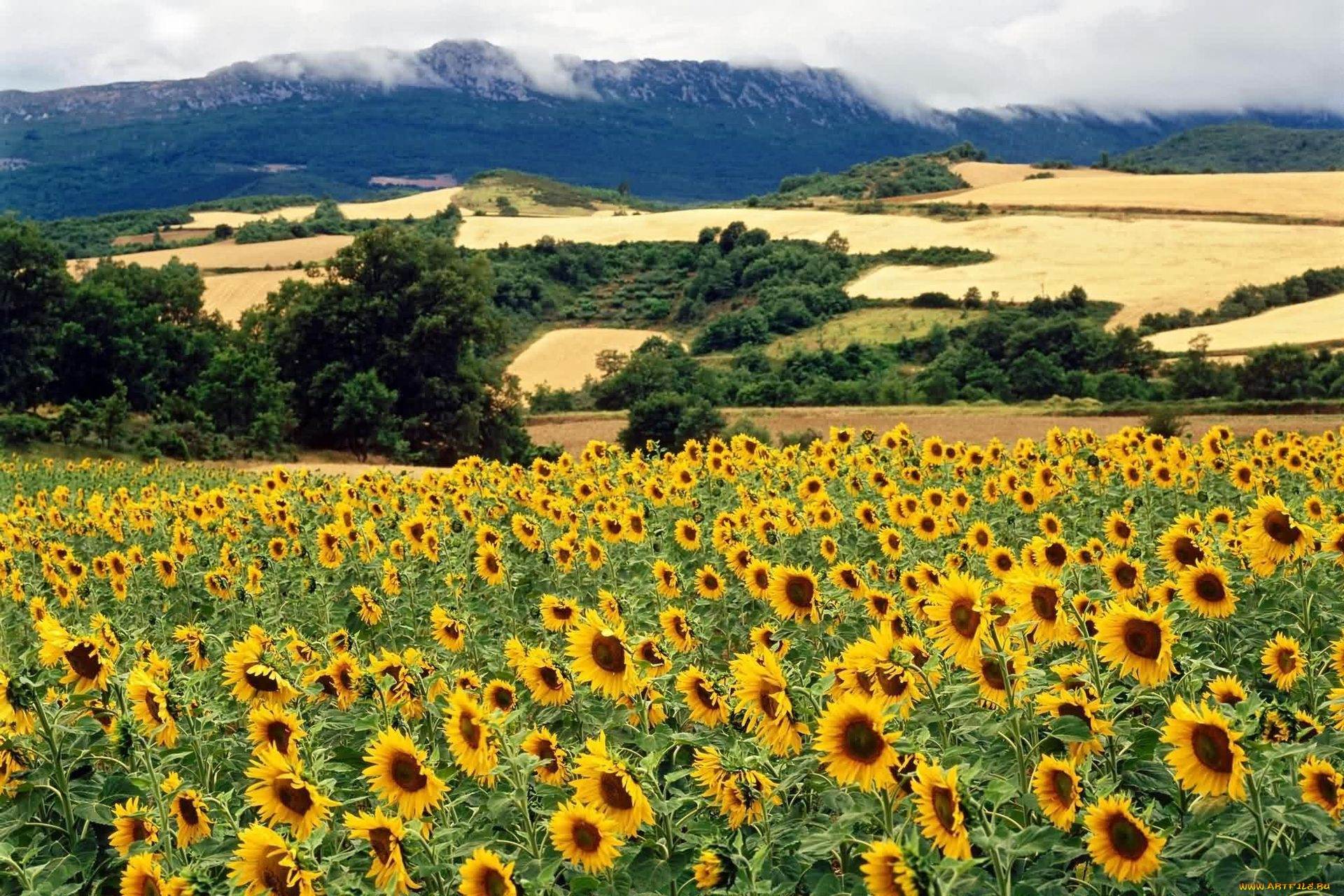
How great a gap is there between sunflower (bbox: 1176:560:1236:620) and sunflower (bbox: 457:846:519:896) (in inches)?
102

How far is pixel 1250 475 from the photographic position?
7.92 metres

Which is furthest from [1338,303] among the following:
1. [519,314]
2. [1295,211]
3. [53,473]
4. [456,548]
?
[456,548]

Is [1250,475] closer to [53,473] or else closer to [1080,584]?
[1080,584]

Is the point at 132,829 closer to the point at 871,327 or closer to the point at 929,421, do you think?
the point at 929,421

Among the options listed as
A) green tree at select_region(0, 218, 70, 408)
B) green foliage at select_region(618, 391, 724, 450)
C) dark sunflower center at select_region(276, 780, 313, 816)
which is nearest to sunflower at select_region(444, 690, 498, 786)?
dark sunflower center at select_region(276, 780, 313, 816)

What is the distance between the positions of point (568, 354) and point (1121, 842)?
68.6 metres

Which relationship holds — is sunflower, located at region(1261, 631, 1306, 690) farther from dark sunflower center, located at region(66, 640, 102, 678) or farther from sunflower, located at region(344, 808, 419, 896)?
dark sunflower center, located at region(66, 640, 102, 678)

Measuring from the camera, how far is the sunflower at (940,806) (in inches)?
102

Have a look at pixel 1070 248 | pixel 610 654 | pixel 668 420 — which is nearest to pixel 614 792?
pixel 610 654

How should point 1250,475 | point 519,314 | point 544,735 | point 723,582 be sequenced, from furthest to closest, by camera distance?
point 519,314
point 1250,475
point 723,582
point 544,735

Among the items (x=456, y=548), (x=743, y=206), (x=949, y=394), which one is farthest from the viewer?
(x=743, y=206)

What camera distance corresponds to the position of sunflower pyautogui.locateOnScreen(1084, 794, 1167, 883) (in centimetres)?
270

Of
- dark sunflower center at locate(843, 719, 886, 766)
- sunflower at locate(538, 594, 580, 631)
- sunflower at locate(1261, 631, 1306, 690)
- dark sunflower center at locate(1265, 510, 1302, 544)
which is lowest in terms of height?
sunflower at locate(538, 594, 580, 631)

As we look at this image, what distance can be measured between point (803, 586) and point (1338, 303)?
207 ft
